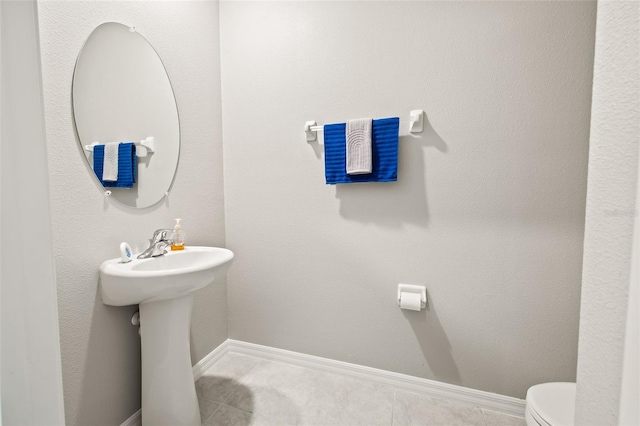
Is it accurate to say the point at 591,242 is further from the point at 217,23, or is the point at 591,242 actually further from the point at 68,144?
the point at 217,23

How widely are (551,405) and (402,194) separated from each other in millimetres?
1013

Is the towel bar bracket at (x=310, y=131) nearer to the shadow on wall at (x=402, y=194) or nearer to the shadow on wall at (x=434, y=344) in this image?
the shadow on wall at (x=402, y=194)

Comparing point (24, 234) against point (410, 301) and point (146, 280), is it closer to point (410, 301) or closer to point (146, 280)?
point (146, 280)

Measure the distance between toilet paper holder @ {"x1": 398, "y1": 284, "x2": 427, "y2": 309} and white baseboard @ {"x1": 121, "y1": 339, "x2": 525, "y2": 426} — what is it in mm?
435

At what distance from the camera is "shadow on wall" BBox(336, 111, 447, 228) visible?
1.40 metres

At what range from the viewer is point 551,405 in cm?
105

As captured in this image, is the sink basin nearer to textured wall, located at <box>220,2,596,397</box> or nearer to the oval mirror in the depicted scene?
the oval mirror

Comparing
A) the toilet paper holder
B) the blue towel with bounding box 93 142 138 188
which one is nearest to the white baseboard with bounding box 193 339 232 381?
the blue towel with bounding box 93 142 138 188

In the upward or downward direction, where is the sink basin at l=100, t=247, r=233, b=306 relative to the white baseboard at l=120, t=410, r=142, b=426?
upward

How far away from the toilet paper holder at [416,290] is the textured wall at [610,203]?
41.5 inches

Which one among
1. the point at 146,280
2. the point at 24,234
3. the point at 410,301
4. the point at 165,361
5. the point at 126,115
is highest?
the point at 126,115

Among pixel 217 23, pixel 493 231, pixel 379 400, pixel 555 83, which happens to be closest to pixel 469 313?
pixel 493 231

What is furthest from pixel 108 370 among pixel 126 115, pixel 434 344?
pixel 434 344

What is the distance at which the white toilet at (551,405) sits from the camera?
38.6 inches
